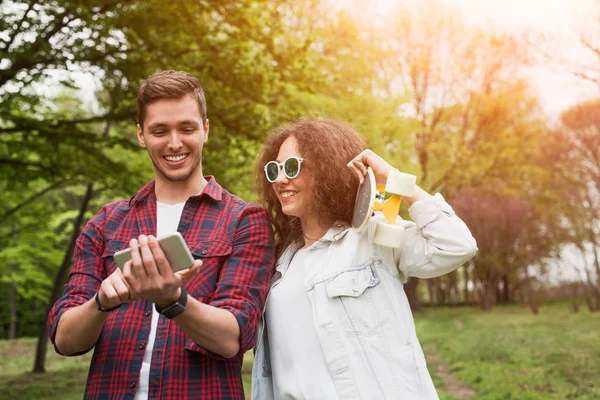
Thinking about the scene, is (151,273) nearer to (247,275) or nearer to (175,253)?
(175,253)

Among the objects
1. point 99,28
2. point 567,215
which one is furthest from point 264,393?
point 567,215

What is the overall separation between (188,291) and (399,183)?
975 millimetres

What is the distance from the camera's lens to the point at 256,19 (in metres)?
10.2

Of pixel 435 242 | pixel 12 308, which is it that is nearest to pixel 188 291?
pixel 435 242

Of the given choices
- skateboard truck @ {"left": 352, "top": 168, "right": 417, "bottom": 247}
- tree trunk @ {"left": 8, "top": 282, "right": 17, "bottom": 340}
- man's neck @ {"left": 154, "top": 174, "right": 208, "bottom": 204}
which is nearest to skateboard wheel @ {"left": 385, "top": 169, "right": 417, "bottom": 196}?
skateboard truck @ {"left": 352, "top": 168, "right": 417, "bottom": 247}

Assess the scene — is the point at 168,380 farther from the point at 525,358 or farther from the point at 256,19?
the point at 525,358

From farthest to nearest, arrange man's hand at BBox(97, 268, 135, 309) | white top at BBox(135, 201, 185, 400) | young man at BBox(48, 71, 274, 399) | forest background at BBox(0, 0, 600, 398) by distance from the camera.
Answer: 1. forest background at BBox(0, 0, 600, 398)
2. white top at BBox(135, 201, 185, 400)
3. young man at BBox(48, 71, 274, 399)
4. man's hand at BBox(97, 268, 135, 309)

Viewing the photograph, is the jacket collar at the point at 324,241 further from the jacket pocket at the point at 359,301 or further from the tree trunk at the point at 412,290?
the tree trunk at the point at 412,290

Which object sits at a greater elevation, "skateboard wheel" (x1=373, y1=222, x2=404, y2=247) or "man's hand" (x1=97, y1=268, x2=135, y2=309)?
"skateboard wheel" (x1=373, y1=222, x2=404, y2=247)

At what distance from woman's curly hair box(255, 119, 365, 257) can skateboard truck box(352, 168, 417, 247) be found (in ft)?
0.98

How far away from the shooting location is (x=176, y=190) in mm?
2748

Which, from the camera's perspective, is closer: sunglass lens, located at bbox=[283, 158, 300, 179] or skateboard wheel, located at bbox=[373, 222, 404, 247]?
skateboard wheel, located at bbox=[373, 222, 404, 247]

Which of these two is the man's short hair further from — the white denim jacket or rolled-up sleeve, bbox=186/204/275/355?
the white denim jacket

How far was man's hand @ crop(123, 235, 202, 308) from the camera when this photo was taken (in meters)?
1.81
